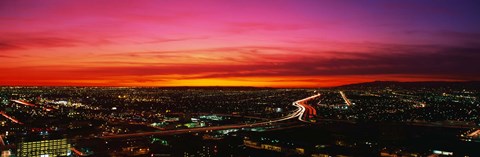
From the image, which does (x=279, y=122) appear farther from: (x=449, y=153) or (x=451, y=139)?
(x=449, y=153)

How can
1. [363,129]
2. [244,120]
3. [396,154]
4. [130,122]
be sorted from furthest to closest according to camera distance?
[244,120] < [130,122] < [363,129] < [396,154]

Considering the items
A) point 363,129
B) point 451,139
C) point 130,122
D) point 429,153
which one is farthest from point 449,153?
point 130,122

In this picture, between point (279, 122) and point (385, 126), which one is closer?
point (385, 126)

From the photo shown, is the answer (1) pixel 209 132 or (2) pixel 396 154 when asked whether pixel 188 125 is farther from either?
(2) pixel 396 154

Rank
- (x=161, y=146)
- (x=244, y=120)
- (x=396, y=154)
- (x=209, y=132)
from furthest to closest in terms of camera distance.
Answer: (x=244, y=120)
(x=209, y=132)
(x=161, y=146)
(x=396, y=154)

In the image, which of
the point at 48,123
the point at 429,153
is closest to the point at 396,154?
the point at 429,153

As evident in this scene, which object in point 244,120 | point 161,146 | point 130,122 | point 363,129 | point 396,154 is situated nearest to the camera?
point 396,154

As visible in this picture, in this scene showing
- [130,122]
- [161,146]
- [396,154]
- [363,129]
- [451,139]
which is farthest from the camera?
[130,122]

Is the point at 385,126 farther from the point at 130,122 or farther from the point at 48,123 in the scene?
the point at 48,123

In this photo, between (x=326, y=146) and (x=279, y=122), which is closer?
(x=326, y=146)
